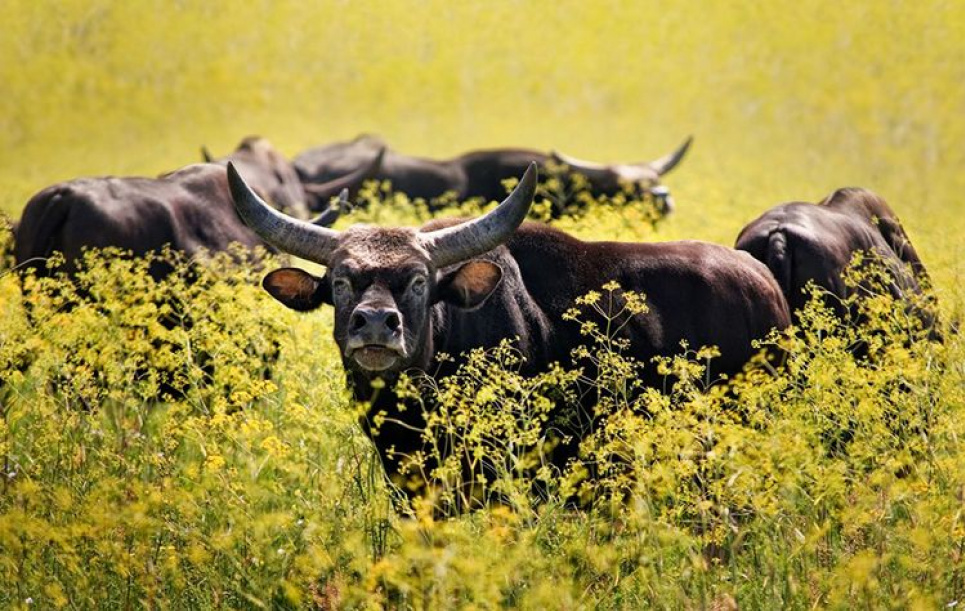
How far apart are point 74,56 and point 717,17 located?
23.1 meters

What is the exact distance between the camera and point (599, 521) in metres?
6.49

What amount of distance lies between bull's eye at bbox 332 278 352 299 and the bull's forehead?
9 cm

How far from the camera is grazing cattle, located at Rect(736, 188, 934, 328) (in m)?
8.84

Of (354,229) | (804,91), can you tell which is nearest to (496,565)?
(354,229)

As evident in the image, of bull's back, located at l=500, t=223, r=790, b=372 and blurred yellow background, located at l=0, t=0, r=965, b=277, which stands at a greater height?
bull's back, located at l=500, t=223, r=790, b=372

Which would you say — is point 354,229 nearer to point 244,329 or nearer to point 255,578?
point 244,329

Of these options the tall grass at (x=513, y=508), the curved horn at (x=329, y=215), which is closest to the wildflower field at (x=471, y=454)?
the tall grass at (x=513, y=508)

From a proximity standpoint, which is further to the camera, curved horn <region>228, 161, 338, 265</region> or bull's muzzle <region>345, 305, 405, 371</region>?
curved horn <region>228, 161, 338, 265</region>

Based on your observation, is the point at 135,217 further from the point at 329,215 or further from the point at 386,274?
the point at 386,274

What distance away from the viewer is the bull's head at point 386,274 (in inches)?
259

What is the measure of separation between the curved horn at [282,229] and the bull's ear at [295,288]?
113 millimetres

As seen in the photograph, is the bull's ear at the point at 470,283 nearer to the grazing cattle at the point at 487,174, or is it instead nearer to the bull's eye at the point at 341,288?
the bull's eye at the point at 341,288

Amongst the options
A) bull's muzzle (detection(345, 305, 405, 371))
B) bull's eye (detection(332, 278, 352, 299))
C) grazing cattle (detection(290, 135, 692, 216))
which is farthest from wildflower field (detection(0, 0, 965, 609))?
grazing cattle (detection(290, 135, 692, 216))

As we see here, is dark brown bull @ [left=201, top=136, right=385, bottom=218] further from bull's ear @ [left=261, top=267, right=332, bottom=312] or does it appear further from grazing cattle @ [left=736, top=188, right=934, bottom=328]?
bull's ear @ [left=261, top=267, right=332, bottom=312]
